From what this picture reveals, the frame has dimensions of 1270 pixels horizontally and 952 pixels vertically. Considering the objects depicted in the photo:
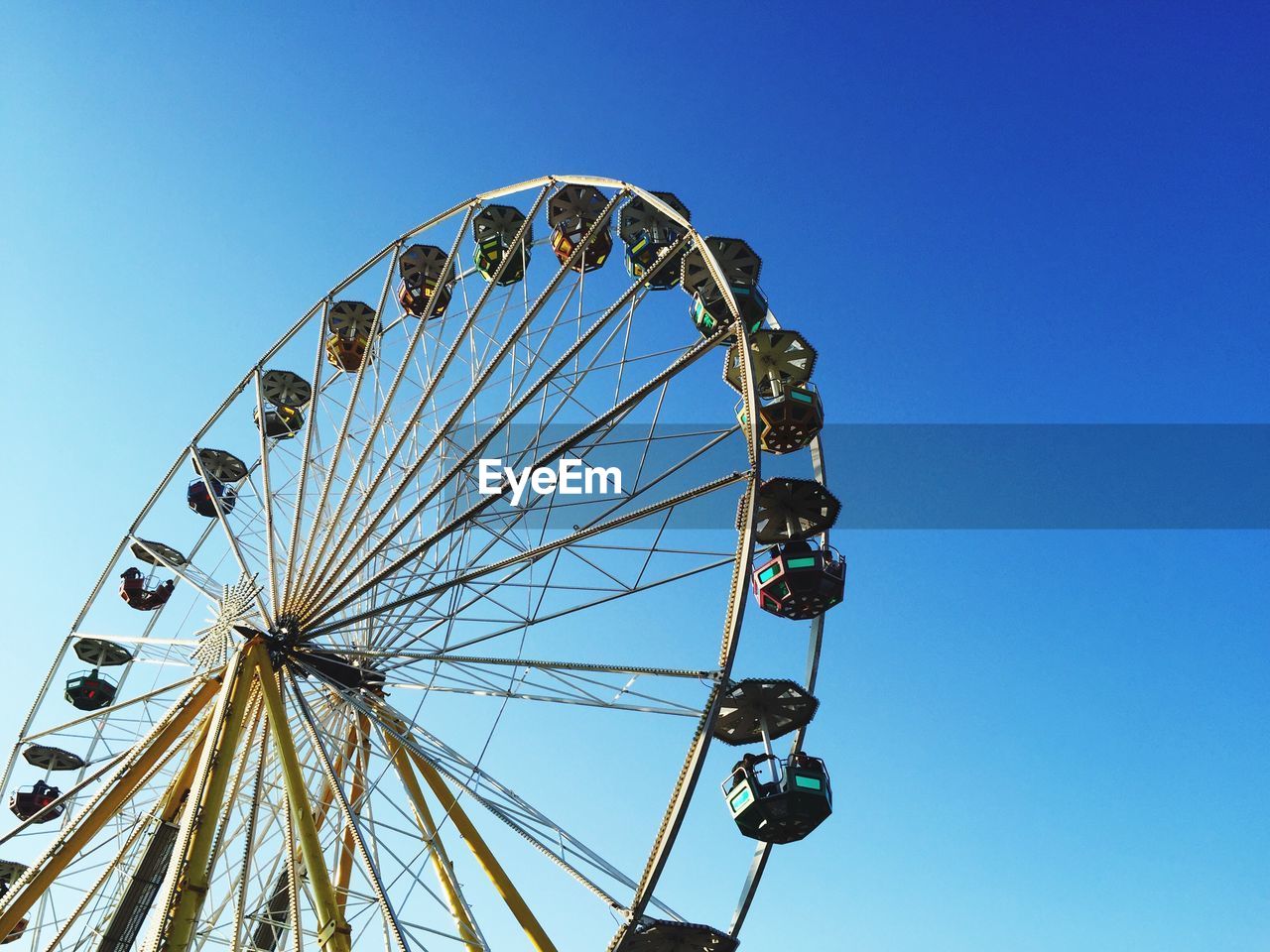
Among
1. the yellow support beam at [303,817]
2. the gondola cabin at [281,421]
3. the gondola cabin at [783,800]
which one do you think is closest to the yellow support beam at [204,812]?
the yellow support beam at [303,817]

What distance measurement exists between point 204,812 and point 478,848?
15.0ft

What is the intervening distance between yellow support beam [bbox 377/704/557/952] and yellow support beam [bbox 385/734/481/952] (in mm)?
259

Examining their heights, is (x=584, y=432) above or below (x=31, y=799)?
above

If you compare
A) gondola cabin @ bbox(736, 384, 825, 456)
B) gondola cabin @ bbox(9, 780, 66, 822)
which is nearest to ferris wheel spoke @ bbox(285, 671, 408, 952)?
gondola cabin @ bbox(736, 384, 825, 456)

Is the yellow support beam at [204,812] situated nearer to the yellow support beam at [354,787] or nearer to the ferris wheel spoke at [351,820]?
the ferris wheel spoke at [351,820]

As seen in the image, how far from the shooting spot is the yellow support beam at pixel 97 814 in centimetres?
1328

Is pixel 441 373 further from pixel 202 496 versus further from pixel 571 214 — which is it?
pixel 202 496

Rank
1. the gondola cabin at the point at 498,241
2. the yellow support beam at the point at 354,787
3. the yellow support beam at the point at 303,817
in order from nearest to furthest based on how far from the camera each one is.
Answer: the yellow support beam at the point at 303,817 → the yellow support beam at the point at 354,787 → the gondola cabin at the point at 498,241

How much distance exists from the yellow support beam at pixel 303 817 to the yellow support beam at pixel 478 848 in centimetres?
185

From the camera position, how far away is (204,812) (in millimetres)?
12781

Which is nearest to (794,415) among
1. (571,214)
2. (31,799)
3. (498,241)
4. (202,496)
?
(571,214)

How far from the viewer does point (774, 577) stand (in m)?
15.9

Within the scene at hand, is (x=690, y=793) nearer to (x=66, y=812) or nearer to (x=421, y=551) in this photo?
(x=421, y=551)

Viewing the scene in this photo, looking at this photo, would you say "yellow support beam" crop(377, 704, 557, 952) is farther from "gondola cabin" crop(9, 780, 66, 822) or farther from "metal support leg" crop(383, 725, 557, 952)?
"gondola cabin" crop(9, 780, 66, 822)
